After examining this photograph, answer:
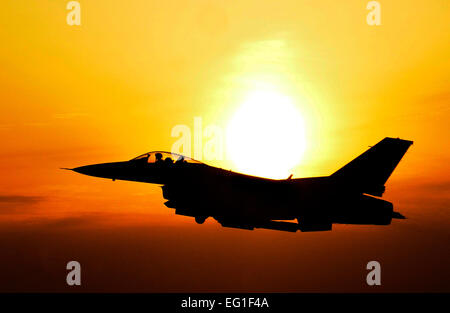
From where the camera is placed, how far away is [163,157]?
70.4 feet

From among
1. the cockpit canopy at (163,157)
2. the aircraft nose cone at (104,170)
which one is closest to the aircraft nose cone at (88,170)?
the aircraft nose cone at (104,170)

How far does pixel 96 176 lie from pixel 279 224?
33.9 feet

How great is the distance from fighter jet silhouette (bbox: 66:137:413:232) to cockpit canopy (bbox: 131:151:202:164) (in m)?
0.05

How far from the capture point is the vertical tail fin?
21.6 metres

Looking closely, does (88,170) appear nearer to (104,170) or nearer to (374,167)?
(104,170)

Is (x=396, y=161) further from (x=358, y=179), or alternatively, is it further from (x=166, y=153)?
(x=166, y=153)

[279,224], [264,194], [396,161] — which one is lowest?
[279,224]

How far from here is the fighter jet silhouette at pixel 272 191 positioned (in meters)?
20.5

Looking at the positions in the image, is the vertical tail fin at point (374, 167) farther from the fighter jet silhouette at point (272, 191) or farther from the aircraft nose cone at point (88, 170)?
the aircraft nose cone at point (88, 170)

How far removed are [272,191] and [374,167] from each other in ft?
19.0
